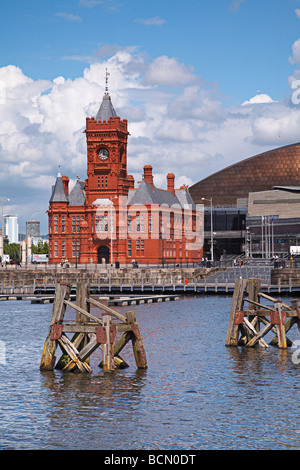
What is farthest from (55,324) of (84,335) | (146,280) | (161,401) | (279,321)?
(146,280)

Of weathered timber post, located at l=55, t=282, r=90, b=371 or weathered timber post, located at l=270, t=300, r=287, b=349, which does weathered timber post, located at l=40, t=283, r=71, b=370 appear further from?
weathered timber post, located at l=270, t=300, r=287, b=349

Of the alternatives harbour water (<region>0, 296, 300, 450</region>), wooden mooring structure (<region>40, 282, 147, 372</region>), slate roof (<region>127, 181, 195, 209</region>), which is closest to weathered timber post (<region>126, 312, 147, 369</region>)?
wooden mooring structure (<region>40, 282, 147, 372</region>)

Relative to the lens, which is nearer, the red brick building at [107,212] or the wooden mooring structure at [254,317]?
the wooden mooring structure at [254,317]

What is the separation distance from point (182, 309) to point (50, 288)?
2871 cm

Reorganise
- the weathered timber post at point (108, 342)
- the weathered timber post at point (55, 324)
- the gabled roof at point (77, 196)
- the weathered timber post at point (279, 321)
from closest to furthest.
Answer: the weathered timber post at point (108, 342), the weathered timber post at point (55, 324), the weathered timber post at point (279, 321), the gabled roof at point (77, 196)

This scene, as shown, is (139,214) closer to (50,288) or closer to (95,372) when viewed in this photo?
(50,288)

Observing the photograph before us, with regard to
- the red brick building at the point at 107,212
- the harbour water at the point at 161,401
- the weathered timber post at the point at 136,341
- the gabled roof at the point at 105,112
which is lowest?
the harbour water at the point at 161,401

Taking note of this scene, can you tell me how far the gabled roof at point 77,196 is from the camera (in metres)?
132

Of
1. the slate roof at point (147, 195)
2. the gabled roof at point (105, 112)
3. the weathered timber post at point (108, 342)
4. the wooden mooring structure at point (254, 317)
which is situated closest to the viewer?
the weathered timber post at point (108, 342)

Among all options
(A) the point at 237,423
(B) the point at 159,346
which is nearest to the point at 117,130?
(B) the point at 159,346

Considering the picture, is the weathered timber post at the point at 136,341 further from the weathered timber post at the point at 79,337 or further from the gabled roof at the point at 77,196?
the gabled roof at the point at 77,196

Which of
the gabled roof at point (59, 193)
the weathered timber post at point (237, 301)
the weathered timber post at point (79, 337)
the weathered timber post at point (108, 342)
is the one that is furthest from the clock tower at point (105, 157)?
the weathered timber post at point (108, 342)

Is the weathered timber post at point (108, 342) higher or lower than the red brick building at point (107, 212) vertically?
lower

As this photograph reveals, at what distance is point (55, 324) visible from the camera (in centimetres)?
2794
